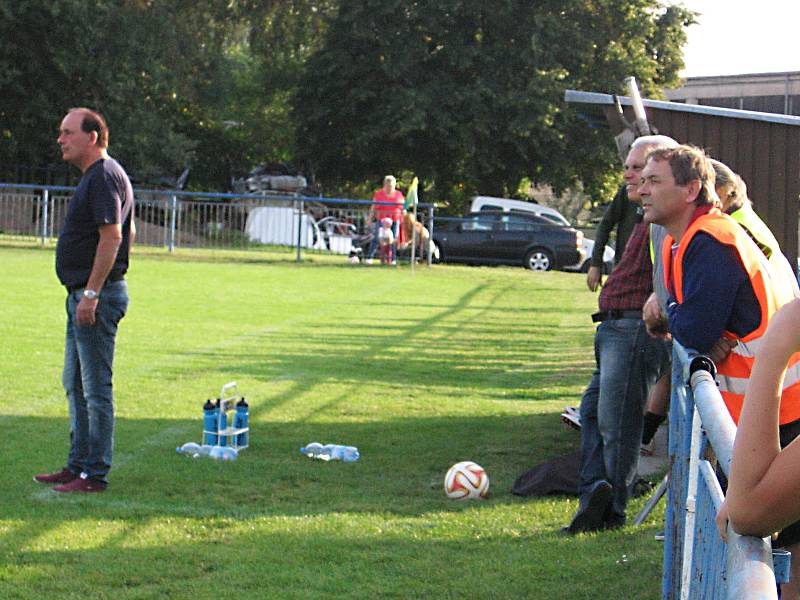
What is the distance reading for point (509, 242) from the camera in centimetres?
3384

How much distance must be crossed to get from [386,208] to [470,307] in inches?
324

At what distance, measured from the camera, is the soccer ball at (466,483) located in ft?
24.2

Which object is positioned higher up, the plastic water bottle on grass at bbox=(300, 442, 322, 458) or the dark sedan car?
the dark sedan car

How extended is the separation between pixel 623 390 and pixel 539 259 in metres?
27.4

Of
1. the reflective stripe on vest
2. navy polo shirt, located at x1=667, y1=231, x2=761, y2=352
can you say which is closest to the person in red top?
the reflective stripe on vest

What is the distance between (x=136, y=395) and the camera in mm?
10461

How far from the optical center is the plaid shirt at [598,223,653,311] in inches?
257

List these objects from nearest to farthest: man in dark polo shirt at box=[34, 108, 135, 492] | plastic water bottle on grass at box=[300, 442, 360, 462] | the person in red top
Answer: man in dark polo shirt at box=[34, 108, 135, 492]
plastic water bottle on grass at box=[300, 442, 360, 462]
the person in red top

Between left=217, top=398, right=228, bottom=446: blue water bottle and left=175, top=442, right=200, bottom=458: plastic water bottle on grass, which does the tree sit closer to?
left=217, top=398, right=228, bottom=446: blue water bottle

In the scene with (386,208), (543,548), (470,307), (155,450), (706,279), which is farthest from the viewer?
(386,208)

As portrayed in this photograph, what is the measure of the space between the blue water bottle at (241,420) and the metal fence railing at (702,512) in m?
3.89

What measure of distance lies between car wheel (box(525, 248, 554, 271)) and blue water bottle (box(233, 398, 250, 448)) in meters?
25.5

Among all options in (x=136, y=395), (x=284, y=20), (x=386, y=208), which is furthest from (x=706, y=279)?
(x=284, y=20)

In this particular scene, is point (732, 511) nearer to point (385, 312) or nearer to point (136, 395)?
point (136, 395)
